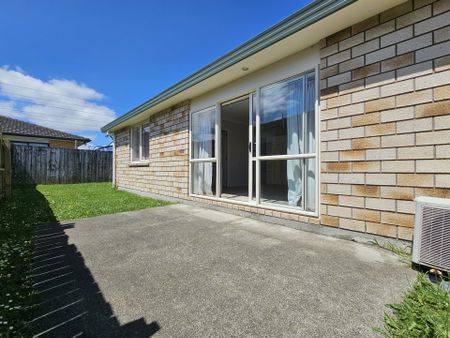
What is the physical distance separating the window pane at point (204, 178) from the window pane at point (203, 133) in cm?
23

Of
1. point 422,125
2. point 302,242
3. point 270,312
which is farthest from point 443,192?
point 270,312

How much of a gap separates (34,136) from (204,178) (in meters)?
18.5

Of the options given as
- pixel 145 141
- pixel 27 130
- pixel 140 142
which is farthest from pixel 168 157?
pixel 27 130

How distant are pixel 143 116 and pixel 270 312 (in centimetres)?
775

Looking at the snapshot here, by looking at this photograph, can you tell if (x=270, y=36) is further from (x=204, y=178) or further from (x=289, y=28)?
(x=204, y=178)

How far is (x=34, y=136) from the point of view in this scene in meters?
17.8

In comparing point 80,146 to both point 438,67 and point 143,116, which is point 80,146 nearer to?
point 143,116

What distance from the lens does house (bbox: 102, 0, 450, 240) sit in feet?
8.05

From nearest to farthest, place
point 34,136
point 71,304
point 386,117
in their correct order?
point 71,304, point 386,117, point 34,136

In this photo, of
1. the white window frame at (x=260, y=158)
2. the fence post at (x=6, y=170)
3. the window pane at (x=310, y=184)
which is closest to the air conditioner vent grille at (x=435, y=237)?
the white window frame at (x=260, y=158)

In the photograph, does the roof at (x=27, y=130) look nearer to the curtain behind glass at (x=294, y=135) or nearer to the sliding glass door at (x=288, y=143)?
the sliding glass door at (x=288, y=143)

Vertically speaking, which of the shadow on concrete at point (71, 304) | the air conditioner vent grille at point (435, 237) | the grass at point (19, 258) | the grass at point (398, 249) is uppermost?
the air conditioner vent grille at point (435, 237)

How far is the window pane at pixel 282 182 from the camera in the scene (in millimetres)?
3709

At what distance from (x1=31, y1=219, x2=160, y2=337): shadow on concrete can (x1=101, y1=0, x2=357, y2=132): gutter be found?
135 inches
